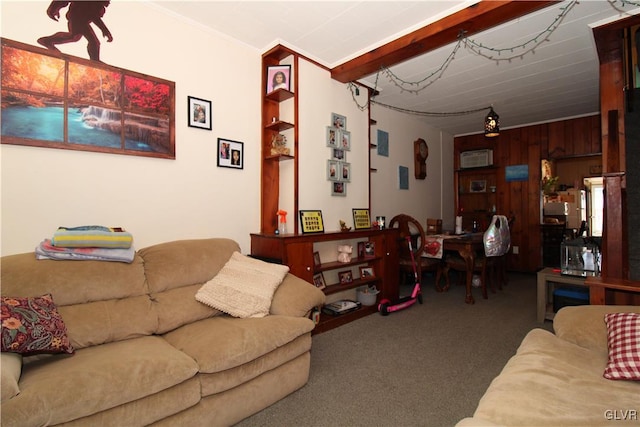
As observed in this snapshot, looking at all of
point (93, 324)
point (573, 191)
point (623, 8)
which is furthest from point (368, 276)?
point (573, 191)

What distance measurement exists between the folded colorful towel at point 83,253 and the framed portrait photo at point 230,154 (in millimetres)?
1101

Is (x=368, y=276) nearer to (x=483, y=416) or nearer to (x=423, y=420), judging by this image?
(x=423, y=420)

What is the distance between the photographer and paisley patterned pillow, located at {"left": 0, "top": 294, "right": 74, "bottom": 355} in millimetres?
1347

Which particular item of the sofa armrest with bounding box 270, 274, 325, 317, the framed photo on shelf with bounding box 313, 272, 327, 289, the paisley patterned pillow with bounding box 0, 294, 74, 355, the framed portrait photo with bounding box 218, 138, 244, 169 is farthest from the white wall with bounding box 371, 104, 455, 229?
the paisley patterned pillow with bounding box 0, 294, 74, 355

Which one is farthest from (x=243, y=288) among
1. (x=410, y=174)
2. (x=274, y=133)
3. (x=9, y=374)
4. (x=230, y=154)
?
(x=410, y=174)

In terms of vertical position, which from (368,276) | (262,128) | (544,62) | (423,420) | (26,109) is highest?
(544,62)

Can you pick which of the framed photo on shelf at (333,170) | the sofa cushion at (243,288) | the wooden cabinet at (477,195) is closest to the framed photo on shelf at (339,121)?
the framed photo on shelf at (333,170)

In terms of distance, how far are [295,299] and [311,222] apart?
1.12 metres

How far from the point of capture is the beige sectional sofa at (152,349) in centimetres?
123

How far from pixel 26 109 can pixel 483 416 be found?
2801mm

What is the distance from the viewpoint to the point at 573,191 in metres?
5.87

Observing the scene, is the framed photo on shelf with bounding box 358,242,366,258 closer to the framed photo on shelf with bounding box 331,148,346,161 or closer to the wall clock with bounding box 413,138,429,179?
the framed photo on shelf with bounding box 331,148,346,161

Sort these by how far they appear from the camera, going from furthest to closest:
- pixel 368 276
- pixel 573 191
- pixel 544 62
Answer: pixel 573 191 < pixel 368 276 < pixel 544 62

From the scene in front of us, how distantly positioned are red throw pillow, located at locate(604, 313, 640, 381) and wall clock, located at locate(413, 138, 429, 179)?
3.91 m
